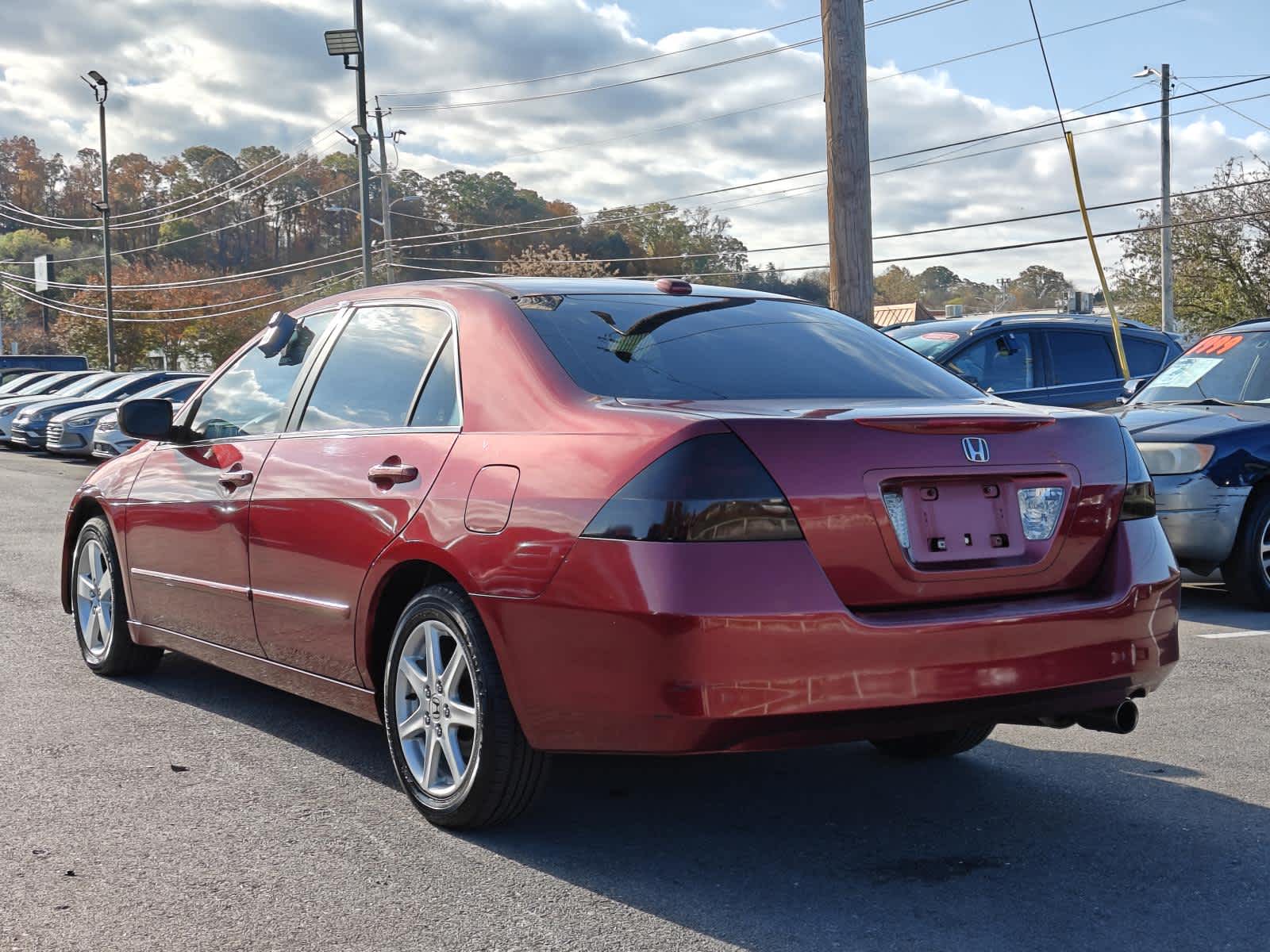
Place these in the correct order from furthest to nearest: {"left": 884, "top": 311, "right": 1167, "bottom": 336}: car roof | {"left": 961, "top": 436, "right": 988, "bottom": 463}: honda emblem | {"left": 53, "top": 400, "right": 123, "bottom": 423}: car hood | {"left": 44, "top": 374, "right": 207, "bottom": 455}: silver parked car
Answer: {"left": 53, "top": 400, "right": 123, "bottom": 423}: car hood, {"left": 44, "top": 374, "right": 207, "bottom": 455}: silver parked car, {"left": 884, "top": 311, "right": 1167, "bottom": 336}: car roof, {"left": 961, "top": 436, "right": 988, "bottom": 463}: honda emblem

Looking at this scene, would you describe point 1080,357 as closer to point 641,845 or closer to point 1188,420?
point 1188,420

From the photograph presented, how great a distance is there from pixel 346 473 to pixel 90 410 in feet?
72.3

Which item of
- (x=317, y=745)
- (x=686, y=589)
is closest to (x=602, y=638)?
(x=686, y=589)

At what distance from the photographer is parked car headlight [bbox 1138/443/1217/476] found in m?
8.26

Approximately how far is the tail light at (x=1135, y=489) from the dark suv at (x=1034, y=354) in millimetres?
8211

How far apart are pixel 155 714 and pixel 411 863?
2237mm

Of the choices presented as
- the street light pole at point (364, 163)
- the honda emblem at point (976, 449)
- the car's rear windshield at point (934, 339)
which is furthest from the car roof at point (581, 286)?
the street light pole at point (364, 163)

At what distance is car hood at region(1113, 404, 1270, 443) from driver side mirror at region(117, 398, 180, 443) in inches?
205

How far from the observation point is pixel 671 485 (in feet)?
11.5

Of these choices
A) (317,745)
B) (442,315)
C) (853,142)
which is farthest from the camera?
(853,142)

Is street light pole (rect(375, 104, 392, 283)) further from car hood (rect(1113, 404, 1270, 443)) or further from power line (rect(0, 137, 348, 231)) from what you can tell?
power line (rect(0, 137, 348, 231))

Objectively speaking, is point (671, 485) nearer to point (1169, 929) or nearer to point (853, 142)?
point (1169, 929)

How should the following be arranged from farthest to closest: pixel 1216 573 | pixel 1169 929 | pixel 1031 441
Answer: pixel 1216 573, pixel 1031 441, pixel 1169 929

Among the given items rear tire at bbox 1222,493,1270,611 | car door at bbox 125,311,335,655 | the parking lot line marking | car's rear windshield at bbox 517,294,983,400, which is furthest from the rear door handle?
rear tire at bbox 1222,493,1270,611
